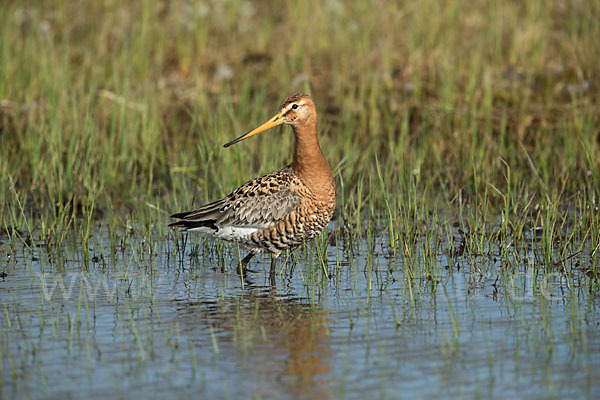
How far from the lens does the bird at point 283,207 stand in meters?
7.86

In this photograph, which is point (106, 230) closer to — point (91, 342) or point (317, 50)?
point (91, 342)

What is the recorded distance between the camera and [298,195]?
789 cm

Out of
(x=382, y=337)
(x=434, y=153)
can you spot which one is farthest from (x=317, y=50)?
(x=382, y=337)

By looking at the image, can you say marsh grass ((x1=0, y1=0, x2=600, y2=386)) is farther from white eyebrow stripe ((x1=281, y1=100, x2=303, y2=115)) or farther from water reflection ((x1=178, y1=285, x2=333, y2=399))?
white eyebrow stripe ((x1=281, y1=100, x2=303, y2=115))

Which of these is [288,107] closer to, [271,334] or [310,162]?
[310,162]

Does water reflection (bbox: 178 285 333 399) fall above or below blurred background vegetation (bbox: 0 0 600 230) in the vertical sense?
below

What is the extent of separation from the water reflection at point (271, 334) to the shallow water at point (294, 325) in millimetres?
15

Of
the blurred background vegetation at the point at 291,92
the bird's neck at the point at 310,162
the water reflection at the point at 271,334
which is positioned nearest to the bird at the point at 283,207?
the bird's neck at the point at 310,162

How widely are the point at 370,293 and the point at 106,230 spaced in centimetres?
318

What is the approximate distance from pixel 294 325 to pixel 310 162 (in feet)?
6.40

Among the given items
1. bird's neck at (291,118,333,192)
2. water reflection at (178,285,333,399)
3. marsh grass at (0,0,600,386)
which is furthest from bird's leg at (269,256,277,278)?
bird's neck at (291,118,333,192)

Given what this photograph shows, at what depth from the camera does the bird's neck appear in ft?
26.2

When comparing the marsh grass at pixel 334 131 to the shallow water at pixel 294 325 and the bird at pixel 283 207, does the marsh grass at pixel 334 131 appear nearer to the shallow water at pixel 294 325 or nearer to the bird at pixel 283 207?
the shallow water at pixel 294 325

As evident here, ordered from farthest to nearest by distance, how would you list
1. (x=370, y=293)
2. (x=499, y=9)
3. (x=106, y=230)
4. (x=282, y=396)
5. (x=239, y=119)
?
(x=499, y=9), (x=239, y=119), (x=106, y=230), (x=370, y=293), (x=282, y=396)
